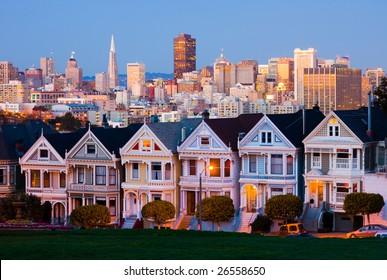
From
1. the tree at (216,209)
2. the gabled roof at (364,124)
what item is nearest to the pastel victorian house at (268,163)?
the tree at (216,209)

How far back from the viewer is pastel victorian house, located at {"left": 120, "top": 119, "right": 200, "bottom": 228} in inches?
2382

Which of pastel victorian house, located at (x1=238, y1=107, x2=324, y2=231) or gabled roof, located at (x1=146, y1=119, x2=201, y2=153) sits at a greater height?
gabled roof, located at (x1=146, y1=119, x2=201, y2=153)

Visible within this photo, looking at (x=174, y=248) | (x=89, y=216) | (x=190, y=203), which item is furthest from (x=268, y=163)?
(x=174, y=248)

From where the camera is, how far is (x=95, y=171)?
62.5 metres

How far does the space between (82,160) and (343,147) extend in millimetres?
14332

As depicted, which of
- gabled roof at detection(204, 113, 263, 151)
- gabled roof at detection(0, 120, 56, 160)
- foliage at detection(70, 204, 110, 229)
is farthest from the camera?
gabled roof at detection(0, 120, 56, 160)

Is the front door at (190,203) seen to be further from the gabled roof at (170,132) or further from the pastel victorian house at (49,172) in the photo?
the pastel victorian house at (49,172)

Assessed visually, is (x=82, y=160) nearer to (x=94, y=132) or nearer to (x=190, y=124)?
(x=94, y=132)

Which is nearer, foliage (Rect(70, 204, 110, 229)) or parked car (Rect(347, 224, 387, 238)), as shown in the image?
parked car (Rect(347, 224, 387, 238))

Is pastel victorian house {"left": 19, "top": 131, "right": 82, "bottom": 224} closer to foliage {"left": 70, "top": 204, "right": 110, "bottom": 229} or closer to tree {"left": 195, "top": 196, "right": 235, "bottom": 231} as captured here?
foliage {"left": 70, "top": 204, "right": 110, "bottom": 229}

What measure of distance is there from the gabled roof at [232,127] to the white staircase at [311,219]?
510 centimetres

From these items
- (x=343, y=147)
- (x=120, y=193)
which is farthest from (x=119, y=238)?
(x=120, y=193)

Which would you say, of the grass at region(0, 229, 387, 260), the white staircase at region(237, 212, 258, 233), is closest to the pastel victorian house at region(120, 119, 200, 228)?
the white staircase at region(237, 212, 258, 233)

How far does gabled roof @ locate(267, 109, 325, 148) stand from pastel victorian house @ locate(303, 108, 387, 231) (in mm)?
977
